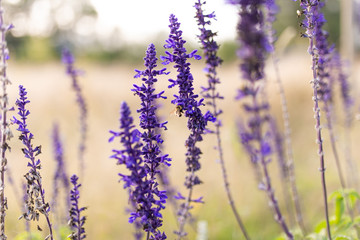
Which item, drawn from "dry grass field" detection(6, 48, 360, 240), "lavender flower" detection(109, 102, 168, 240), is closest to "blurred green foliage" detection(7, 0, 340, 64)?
"dry grass field" detection(6, 48, 360, 240)

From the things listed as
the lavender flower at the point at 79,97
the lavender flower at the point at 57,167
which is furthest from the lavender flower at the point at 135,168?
the lavender flower at the point at 79,97

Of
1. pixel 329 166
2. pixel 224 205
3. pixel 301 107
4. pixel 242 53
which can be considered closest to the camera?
pixel 242 53

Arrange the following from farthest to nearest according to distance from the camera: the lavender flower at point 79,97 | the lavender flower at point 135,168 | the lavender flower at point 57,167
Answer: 1. the lavender flower at point 79,97
2. the lavender flower at point 57,167
3. the lavender flower at point 135,168

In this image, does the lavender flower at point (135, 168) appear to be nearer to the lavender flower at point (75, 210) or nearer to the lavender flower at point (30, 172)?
the lavender flower at point (75, 210)

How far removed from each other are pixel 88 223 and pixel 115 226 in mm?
558

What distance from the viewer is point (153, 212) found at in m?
2.35

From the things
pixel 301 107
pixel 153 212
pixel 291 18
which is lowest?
pixel 153 212

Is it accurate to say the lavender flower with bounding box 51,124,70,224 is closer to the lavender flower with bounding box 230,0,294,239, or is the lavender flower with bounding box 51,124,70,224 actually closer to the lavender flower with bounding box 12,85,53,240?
the lavender flower with bounding box 12,85,53,240

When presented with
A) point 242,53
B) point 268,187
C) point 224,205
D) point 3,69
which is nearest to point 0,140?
point 3,69

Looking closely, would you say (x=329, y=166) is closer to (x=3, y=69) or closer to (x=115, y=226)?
(x=115, y=226)

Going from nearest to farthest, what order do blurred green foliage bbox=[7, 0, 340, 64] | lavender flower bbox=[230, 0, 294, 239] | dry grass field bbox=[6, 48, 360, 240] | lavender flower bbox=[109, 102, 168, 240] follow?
lavender flower bbox=[109, 102, 168, 240] → lavender flower bbox=[230, 0, 294, 239] → dry grass field bbox=[6, 48, 360, 240] → blurred green foliage bbox=[7, 0, 340, 64]

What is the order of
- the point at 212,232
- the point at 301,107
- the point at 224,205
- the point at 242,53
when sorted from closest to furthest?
the point at 242,53 < the point at 212,232 < the point at 224,205 < the point at 301,107

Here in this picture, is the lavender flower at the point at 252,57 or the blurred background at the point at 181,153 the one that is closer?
the lavender flower at the point at 252,57

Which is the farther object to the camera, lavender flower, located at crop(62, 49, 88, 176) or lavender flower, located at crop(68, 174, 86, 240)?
lavender flower, located at crop(62, 49, 88, 176)
